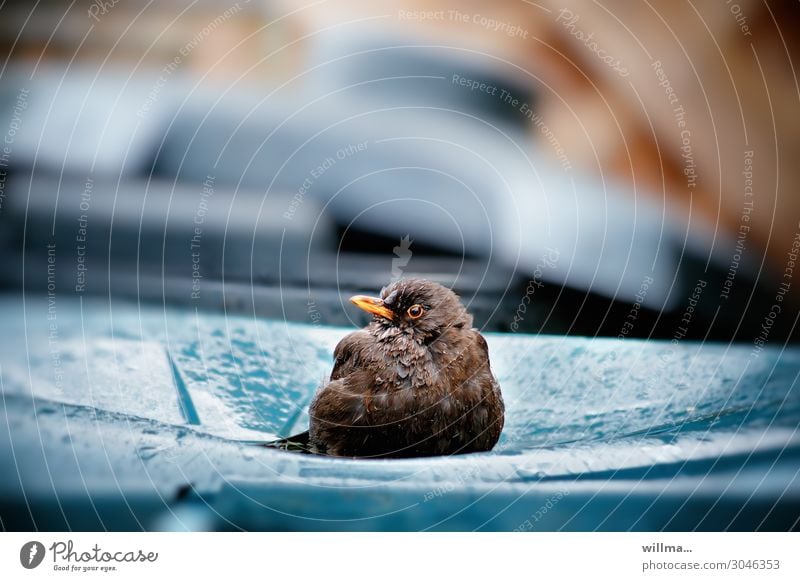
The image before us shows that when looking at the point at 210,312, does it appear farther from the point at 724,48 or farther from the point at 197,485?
the point at 724,48

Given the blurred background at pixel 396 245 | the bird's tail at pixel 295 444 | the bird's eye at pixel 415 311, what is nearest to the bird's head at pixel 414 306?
the bird's eye at pixel 415 311

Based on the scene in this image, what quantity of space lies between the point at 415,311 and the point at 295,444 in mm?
320

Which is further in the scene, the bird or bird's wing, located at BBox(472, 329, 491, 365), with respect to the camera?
bird's wing, located at BBox(472, 329, 491, 365)

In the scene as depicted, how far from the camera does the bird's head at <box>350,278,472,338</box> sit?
1.40 metres

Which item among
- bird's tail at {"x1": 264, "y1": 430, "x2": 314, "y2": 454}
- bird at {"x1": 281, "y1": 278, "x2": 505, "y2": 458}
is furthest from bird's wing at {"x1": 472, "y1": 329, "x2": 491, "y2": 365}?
bird's tail at {"x1": 264, "y1": 430, "x2": 314, "y2": 454}

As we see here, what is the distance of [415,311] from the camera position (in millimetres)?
1405

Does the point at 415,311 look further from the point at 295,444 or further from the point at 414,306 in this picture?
the point at 295,444

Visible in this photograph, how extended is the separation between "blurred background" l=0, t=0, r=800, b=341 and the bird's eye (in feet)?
0.39

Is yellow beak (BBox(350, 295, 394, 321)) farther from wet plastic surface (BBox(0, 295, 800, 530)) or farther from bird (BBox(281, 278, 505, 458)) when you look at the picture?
wet plastic surface (BBox(0, 295, 800, 530))

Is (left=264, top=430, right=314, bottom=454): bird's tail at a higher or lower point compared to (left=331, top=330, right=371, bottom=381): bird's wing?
lower

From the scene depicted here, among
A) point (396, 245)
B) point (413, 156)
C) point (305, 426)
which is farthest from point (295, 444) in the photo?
point (413, 156)

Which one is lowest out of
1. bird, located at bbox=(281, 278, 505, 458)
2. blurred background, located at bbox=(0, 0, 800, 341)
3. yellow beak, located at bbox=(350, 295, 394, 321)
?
bird, located at bbox=(281, 278, 505, 458)

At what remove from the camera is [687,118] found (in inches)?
59.0
